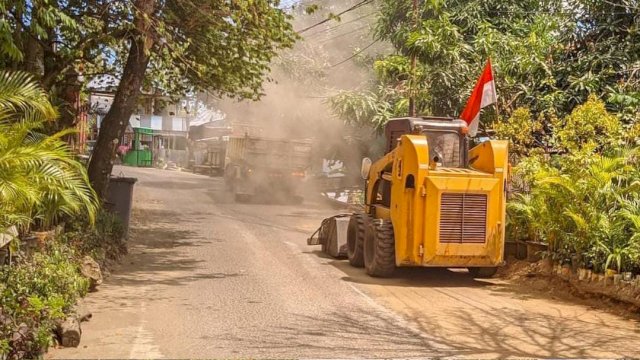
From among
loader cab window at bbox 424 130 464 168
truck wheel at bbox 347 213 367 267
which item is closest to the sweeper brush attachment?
truck wheel at bbox 347 213 367 267

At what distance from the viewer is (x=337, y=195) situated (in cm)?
2881

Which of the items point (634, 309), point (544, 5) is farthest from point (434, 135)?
point (544, 5)

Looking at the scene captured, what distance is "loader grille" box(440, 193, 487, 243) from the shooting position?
10336mm

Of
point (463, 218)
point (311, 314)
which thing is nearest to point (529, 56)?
point (463, 218)

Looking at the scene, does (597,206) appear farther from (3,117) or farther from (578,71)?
(3,117)

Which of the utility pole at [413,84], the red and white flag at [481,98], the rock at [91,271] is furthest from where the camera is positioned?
the utility pole at [413,84]

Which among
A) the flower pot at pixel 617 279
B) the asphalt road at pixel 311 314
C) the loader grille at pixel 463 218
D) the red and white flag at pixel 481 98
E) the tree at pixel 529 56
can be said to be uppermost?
the tree at pixel 529 56

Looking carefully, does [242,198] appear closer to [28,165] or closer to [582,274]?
[582,274]

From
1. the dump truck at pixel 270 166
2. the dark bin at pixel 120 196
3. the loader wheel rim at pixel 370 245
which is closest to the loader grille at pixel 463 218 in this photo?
the loader wheel rim at pixel 370 245

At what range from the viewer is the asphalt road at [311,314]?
6.72 meters

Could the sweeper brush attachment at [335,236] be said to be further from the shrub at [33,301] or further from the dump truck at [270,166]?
the dump truck at [270,166]

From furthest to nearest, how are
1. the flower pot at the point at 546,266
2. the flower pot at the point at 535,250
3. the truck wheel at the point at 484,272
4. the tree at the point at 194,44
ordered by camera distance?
the tree at the point at 194,44
the truck wheel at the point at 484,272
the flower pot at the point at 535,250
the flower pot at the point at 546,266

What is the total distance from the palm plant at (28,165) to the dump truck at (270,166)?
59.0 feet

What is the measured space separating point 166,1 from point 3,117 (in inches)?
267
